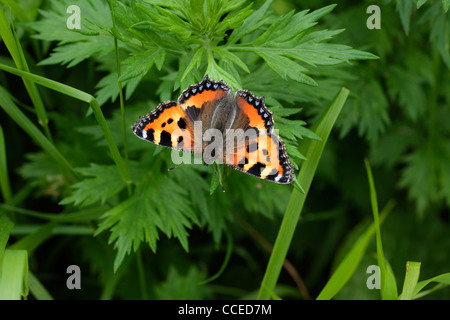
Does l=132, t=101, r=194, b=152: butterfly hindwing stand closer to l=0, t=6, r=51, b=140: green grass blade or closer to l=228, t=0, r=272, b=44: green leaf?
l=228, t=0, r=272, b=44: green leaf

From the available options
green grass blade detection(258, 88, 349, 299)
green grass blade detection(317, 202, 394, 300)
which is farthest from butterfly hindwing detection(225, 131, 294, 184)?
green grass blade detection(317, 202, 394, 300)

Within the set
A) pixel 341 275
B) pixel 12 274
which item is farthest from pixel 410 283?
pixel 12 274

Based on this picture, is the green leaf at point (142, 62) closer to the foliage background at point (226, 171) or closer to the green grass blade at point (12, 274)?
the foliage background at point (226, 171)

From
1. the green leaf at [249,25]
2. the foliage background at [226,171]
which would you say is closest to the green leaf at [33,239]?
the foliage background at [226,171]

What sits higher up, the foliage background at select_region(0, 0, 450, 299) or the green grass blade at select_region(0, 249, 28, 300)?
the foliage background at select_region(0, 0, 450, 299)

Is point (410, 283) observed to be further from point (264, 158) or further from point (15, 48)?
point (15, 48)

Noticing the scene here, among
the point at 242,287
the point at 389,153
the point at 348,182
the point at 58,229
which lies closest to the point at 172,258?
the point at 242,287

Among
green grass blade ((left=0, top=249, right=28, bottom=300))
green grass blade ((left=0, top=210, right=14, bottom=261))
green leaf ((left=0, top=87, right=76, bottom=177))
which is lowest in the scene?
green grass blade ((left=0, top=249, right=28, bottom=300))
